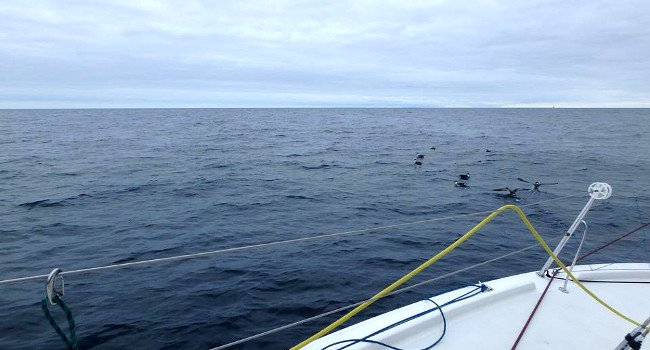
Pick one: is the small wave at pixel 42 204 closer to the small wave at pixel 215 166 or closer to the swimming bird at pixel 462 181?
the small wave at pixel 215 166

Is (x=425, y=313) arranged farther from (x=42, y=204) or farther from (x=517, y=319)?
(x=42, y=204)

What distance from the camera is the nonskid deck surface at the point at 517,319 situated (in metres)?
3.47

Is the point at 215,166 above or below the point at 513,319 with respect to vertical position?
below

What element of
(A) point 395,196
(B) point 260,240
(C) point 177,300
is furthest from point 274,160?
(C) point 177,300

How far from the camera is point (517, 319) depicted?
3908 millimetres

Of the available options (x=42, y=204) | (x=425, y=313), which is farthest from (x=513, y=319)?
(x=42, y=204)

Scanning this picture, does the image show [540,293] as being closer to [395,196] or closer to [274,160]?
[395,196]

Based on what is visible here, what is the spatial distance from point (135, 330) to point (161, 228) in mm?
6029

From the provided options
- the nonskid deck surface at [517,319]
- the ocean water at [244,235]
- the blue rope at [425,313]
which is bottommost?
the ocean water at [244,235]

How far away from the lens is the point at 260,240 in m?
11.4

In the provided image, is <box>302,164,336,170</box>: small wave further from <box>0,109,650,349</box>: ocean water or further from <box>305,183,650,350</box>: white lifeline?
<box>305,183,650,350</box>: white lifeline

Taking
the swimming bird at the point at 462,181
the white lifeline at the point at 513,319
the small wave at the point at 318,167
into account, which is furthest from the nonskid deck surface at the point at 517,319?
the small wave at the point at 318,167

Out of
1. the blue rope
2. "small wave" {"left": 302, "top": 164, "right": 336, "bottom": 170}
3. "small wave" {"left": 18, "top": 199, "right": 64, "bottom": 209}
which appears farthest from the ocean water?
the blue rope

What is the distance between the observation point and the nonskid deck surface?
3.47m
